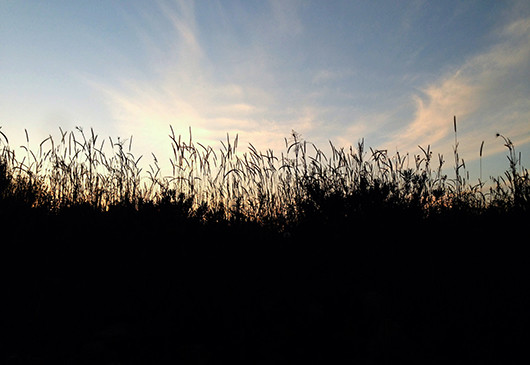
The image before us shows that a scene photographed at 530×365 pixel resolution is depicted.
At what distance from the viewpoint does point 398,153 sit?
4324mm

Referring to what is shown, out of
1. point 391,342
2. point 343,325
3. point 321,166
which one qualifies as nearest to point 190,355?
point 343,325

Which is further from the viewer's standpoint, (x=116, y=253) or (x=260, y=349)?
(x=116, y=253)

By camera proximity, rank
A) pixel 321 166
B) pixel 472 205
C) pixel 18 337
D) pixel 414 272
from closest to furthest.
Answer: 1. pixel 18 337
2. pixel 414 272
3. pixel 472 205
4. pixel 321 166

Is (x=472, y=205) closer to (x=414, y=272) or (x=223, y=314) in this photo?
(x=414, y=272)

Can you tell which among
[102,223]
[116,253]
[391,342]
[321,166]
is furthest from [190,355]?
[321,166]

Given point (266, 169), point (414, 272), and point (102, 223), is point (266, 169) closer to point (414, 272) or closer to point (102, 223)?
point (102, 223)

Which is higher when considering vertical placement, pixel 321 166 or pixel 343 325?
pixel 321 166

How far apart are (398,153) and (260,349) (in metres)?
3.67

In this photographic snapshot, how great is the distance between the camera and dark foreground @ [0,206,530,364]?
1.40m

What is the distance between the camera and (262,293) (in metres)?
1.81

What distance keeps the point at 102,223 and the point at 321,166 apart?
8.75 ft

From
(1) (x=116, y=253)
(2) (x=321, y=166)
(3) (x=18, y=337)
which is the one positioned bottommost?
(3) (x=18, y=337)

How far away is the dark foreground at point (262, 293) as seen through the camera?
1397mm

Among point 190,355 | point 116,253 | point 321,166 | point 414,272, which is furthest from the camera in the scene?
point 321,166
